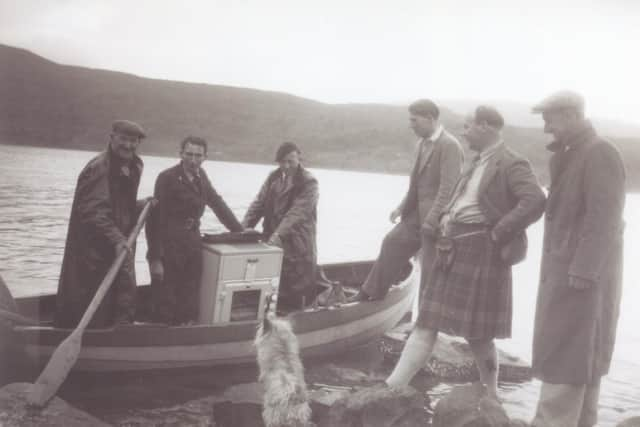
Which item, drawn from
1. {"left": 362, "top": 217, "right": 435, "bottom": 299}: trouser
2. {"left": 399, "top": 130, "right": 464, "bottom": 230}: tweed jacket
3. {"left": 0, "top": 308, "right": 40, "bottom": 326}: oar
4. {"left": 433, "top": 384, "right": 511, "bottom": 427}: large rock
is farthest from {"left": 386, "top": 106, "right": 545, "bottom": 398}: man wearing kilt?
{"left": 0, "top": 308, "right": 40, "bottom": 326}: oar

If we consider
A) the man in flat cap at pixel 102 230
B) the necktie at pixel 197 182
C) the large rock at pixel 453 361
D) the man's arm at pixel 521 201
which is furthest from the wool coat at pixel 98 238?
the large rock at pixel 453 361

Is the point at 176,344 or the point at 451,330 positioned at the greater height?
the point at 451,330

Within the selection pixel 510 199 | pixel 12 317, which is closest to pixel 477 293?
pixel 510 199

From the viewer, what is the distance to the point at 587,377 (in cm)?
300

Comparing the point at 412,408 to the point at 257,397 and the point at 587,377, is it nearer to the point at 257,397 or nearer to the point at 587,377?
the point at 587,377

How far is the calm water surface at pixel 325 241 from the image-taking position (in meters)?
6.25

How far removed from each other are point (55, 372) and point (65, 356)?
14 cm

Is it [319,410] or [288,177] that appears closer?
[319,410]

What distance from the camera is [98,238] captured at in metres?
4.18

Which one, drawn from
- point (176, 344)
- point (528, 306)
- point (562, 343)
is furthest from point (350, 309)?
point (528, 306)

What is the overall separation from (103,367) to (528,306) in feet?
30.4

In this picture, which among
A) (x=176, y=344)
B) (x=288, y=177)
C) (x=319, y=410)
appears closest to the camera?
(x=319, y=410)

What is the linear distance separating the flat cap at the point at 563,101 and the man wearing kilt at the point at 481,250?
475 millimetres

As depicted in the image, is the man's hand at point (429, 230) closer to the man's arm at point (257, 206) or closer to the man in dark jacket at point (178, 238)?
the man in dark jacket at point (178, 238)
